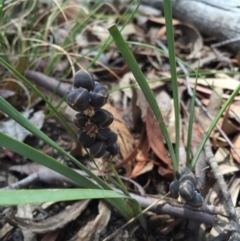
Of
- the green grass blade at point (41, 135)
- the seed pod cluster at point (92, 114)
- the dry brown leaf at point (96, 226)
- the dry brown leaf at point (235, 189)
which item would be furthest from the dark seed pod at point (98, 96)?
the dry brown leaf at point (235, 189)

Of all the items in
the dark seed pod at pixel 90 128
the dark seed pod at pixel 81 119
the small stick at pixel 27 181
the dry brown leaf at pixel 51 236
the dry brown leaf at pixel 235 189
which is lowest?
the dry brown leaf at pixel 51 236

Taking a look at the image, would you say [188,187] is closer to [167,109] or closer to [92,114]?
[92,114]

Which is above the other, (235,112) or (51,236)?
(235,112)

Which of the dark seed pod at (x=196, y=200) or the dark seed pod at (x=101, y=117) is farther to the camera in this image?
the dark seed pod at (x=196, y=200)

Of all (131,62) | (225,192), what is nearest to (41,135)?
(131,62)

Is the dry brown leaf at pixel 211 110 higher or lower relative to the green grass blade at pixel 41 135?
lower

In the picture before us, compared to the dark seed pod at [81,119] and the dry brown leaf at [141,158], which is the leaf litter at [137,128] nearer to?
the dry brown leaf at [141,158]

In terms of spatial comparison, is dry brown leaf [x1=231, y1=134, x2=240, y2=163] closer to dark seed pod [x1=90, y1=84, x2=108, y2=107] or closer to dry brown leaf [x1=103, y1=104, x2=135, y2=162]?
dry brown leaf [x1=103, y1=104, x2=135, y2=162]
